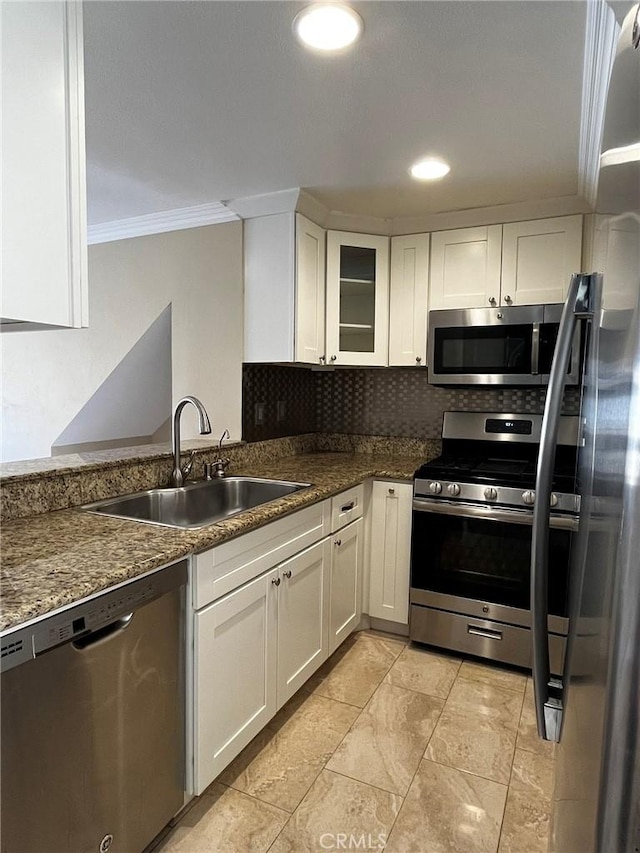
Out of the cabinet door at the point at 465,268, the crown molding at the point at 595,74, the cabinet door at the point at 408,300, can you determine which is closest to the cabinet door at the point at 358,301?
the cabinet door at the point at 408,300

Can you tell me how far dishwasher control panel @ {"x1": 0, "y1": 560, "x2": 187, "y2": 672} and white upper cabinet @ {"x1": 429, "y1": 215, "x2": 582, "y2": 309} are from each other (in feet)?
6.88

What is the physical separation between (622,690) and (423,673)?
2291mm

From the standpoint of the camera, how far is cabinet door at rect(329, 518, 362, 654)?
2379mm

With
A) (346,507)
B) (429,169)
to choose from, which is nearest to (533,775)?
(346,507)

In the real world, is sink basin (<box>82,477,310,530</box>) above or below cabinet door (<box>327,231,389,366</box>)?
below

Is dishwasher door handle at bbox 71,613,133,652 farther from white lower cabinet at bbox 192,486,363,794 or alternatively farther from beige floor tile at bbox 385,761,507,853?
beige floor tile at bbox 385,761,507,853

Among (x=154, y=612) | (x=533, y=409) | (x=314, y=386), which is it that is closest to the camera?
(x=154, y=612)

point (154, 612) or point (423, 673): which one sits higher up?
point (154, 612)

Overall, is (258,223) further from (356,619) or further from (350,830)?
(350,830)

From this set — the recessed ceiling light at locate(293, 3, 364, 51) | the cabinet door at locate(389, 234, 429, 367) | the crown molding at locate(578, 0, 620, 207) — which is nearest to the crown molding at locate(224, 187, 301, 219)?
the cabinet door at locate(389, 234, 429, 367)

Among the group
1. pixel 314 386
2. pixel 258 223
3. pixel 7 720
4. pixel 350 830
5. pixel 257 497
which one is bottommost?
pixel 350 830

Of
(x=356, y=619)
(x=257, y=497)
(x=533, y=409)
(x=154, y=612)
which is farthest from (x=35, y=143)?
(x=533, y=409)

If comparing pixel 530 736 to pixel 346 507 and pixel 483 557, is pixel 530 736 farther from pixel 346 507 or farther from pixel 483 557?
pixel 346 507

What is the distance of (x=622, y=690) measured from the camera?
0.34 metres
